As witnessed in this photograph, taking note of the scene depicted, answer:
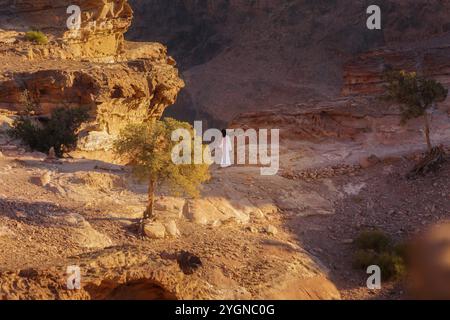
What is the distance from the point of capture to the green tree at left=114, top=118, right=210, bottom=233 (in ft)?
39.1

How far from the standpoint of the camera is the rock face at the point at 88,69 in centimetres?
1998

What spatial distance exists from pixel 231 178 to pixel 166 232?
359 cm

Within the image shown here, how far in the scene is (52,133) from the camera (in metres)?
16.6

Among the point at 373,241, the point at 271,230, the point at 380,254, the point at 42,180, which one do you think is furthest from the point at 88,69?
the point at 380,254

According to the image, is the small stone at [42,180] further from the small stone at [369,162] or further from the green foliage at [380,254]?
the small stone at [369,162]

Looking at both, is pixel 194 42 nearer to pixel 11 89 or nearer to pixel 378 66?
pixel 378 66

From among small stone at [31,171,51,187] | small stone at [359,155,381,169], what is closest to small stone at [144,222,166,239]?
small stone at [31,171,51,187]

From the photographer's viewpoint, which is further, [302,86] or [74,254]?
[302,86]

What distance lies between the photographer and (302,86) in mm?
38375

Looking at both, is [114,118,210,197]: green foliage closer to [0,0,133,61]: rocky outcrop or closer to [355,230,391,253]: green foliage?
[355,230,391,253]: green foliage

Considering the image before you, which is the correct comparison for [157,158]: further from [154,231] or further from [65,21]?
[65,21]

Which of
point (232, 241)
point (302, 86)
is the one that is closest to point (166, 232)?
point (232, 241)
